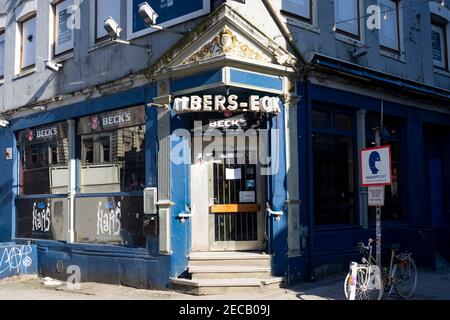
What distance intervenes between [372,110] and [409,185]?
2.31 meters

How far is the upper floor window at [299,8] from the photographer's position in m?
10.4

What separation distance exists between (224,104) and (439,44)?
873 cm

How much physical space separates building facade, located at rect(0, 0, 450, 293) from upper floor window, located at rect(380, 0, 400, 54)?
0.06 metres

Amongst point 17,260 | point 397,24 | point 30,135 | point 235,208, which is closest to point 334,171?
point 235,208

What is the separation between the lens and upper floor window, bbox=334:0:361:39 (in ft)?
37.7

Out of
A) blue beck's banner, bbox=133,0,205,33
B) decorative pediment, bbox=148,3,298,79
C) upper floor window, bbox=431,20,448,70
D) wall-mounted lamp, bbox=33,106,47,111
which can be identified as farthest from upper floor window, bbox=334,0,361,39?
wall-mounted lamp, bbox=33,106,47,111

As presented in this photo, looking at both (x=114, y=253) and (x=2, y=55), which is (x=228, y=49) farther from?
(x=2, y=55)

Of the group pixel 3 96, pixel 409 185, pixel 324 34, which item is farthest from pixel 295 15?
pixel 3 96

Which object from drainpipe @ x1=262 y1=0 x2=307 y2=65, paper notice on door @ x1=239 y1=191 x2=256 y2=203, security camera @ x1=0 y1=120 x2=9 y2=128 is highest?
drainpipe @ x1=262 y1=0 x2=307 y2=65

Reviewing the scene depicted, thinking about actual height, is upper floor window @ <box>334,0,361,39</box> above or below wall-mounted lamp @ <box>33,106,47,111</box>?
above

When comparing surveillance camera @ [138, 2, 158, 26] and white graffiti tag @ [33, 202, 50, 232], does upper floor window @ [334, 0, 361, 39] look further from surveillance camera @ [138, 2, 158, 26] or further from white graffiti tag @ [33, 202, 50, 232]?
white graffiti tag @ [33, 202, 50, 232]

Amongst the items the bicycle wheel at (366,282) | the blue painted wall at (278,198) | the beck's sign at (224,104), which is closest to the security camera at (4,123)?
the beck's sign at (224,104)

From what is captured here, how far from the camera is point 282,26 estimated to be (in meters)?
10.0

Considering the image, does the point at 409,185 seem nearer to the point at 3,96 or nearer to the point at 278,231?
the point at 278,231
